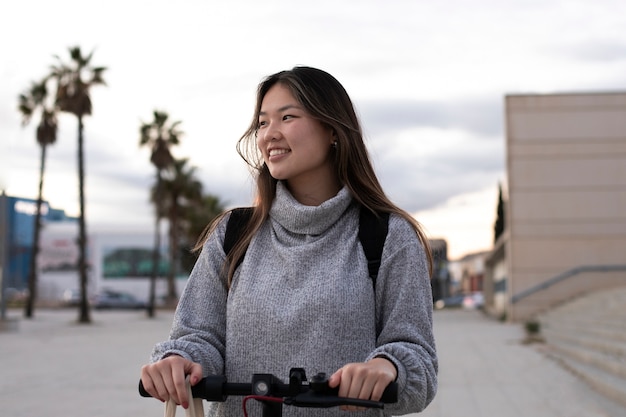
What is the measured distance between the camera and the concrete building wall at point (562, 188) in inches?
1136

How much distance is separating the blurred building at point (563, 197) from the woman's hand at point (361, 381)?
91.5 feet

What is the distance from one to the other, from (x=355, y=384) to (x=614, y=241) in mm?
28598

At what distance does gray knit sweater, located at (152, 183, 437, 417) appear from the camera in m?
2.18

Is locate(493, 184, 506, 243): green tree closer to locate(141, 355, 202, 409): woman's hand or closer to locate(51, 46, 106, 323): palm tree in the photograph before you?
locate(51, 46, 106, 323): palm tree

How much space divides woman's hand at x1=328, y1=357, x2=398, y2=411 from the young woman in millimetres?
58

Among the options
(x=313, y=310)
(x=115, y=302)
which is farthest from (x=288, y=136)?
(x=115, y=302)

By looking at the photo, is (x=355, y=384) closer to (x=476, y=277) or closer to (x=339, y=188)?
(x=339, y=188)

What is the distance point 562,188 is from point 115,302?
37633 millimetres

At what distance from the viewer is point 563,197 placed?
96.0 feet

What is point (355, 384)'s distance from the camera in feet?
6.12

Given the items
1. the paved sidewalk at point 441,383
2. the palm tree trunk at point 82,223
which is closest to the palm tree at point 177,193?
the palm tree trunk at point 82,223

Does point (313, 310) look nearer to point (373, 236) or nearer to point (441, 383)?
point (373, 236)

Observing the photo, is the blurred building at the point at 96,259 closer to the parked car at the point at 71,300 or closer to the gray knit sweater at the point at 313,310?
the parked car at the point at 71,300

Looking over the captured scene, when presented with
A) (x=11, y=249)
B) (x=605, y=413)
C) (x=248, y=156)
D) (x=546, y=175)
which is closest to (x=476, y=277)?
(x=11, y=249)
